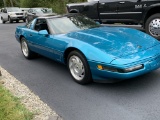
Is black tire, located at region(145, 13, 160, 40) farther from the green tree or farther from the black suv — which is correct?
the green tree

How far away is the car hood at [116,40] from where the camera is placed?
3939mm

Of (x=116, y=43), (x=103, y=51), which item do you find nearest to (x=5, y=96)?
(x=103, y=51)

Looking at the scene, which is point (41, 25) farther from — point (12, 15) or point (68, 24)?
point (12, 15)

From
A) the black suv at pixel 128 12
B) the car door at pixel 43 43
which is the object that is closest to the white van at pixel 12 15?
the black suv at pixel 128 12

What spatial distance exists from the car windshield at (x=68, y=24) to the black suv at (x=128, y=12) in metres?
2.20

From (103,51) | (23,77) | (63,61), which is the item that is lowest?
(23,77)

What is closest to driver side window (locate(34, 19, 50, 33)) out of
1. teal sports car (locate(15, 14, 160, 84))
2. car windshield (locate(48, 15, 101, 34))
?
teal sports car (locate(15, 14, 160, 84))

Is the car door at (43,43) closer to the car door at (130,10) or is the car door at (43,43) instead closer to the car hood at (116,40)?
the car hood at (116,40)

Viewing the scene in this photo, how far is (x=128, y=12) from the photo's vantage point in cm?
757

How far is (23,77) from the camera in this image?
203 inches

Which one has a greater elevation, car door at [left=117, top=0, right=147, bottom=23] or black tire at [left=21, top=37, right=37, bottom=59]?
car door at [left=117, top=0, right=147, bottom=23]

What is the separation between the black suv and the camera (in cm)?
682

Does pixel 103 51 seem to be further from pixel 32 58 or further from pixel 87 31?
pixel 32 58

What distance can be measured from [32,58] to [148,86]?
3621 millimetres
